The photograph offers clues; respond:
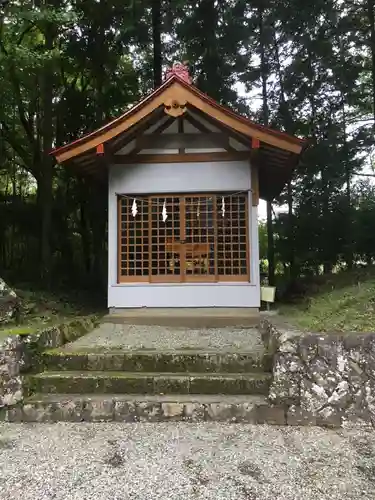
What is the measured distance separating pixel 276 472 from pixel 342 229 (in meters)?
10.2

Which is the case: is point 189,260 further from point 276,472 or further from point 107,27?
point 107,27

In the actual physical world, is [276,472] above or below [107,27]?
below

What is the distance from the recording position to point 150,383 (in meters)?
4.20

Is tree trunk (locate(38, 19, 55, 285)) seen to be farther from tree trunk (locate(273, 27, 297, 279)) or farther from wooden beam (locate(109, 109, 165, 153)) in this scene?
tree trunk (locate(273, 27, 297, 279))

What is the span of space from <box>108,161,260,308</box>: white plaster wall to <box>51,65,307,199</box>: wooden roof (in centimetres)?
47

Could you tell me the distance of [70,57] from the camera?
12.6 metres

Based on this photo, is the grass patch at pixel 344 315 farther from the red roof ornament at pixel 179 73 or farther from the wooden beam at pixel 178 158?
the red roof ornament at pixel 179 73

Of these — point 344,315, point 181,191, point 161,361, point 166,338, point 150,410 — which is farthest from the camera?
point 181,191

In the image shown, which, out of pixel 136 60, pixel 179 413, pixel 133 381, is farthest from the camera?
pixel 136 60

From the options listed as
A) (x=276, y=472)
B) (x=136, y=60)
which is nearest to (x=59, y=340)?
(x=276, y=472)

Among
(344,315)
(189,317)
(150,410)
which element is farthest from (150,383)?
(189,317)

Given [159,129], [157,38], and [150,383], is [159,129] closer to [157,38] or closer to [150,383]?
[150,383]

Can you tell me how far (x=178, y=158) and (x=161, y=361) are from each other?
14.4 ft

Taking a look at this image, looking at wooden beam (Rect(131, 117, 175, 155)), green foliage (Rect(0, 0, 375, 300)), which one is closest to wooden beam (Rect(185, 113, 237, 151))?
wooden beam (Rect(131, 117, 175, 155))
